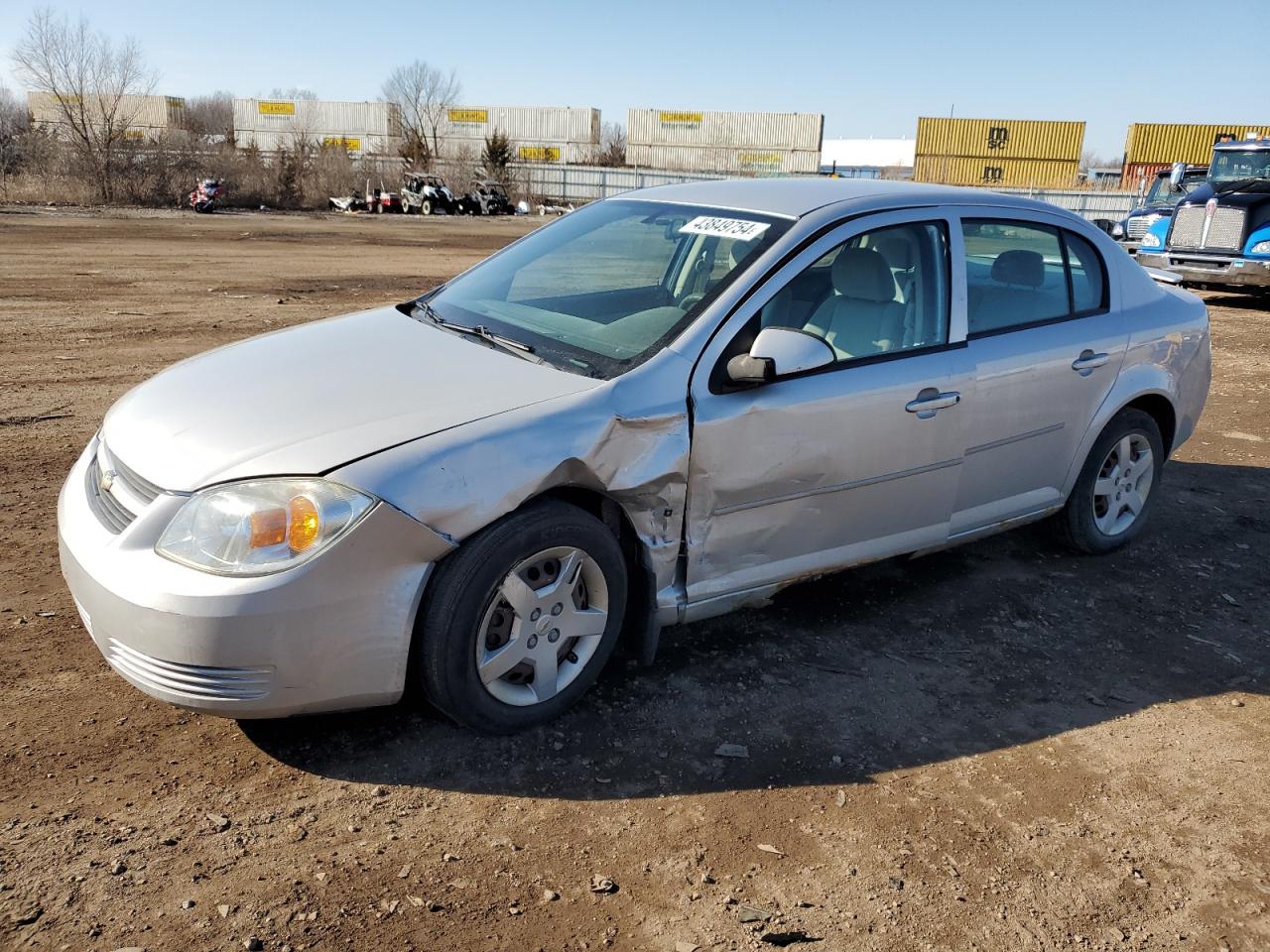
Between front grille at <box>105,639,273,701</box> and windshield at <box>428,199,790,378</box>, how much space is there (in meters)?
1.38

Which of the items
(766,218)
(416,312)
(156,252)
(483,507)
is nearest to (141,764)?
(483,507)

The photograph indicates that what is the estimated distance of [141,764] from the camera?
9.77 ft

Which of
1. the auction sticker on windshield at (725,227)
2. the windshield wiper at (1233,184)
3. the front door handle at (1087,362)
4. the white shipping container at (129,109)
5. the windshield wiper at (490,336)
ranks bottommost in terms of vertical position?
the front door handle at (1087,362)

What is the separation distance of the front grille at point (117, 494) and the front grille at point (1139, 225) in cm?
1857

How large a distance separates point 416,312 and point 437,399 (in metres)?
1.23

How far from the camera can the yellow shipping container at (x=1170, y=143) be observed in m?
52.4

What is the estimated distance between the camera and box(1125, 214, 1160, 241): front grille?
18069mm

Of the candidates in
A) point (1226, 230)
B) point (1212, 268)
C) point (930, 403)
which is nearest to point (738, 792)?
point (930, 403)

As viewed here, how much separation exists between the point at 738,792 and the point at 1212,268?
52.3 feet

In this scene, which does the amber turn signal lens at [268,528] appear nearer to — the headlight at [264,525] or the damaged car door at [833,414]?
the headlight at [264,525]

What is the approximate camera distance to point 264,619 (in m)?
2.63

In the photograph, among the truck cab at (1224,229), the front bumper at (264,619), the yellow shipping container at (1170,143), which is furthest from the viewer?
the yellow shipping container at (1170,143)

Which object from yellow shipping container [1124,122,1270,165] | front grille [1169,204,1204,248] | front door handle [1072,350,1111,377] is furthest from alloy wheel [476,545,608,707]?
yellow shipping container [1124,122,1270,165]

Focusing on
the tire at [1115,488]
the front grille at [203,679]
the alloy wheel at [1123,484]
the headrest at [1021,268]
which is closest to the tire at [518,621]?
the front grille at [203,679]
